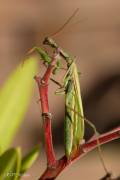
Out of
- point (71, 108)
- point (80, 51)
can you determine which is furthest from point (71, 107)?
point (80, 51)

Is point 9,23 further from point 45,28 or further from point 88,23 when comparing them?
point 88,23

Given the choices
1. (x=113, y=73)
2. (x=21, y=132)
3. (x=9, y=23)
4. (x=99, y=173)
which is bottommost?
(x=99, y=173)

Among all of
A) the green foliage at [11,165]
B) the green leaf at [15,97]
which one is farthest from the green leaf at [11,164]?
the green leaf at [15,97]

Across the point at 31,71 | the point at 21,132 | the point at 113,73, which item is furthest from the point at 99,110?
the point at 31,71

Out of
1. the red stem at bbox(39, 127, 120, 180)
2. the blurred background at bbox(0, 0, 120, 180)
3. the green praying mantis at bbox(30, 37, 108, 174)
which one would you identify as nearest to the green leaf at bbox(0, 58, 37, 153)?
the green praying mantis at bbox(30, 37, 108, 174)

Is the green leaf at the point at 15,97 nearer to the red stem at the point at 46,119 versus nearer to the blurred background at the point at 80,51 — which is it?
the red stem at the point at 46,119

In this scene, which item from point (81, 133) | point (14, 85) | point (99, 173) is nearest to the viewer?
point (81, 133)
